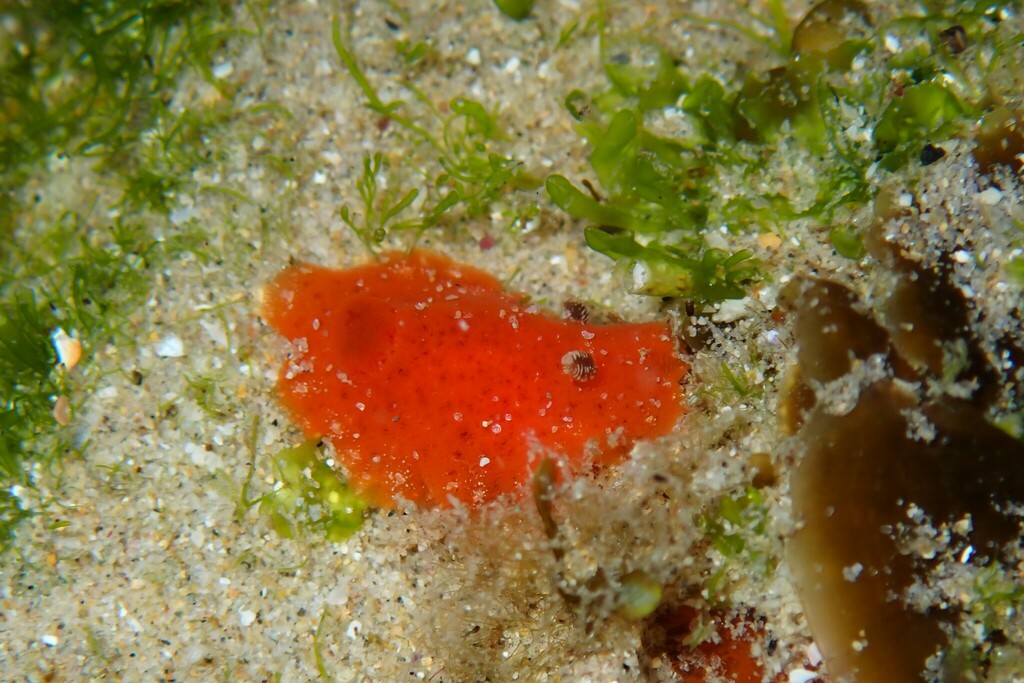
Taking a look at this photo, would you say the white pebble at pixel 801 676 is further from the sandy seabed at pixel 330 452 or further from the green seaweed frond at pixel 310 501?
the green seaweed frond at pixel 310 501

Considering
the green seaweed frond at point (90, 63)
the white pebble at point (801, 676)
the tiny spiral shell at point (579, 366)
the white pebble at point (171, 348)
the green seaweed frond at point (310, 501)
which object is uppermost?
the green seaweed frond at point (90, 63)

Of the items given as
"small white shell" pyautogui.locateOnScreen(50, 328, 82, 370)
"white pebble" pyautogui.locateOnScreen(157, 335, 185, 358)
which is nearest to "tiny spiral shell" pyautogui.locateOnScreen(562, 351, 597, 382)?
"white pebble" pyautogui.locateOnScreen(157, 335, 185, 358)

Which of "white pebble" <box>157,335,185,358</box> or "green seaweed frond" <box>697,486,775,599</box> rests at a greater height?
"white pebble" <box>157,335,185,358</box>

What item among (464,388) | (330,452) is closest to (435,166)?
Result: (464,388)

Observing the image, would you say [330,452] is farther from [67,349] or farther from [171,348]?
[67,349]

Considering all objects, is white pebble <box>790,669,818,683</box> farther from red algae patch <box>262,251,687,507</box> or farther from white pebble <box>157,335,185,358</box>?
white pebble <box>157,335,185,358</box>

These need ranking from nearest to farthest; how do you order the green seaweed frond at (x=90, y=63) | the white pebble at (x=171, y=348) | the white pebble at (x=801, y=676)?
the white pebble at (x=801, y=676)
the white pebble at (x=171, y=348)
the green seaweed frond at (x=90, y=63)

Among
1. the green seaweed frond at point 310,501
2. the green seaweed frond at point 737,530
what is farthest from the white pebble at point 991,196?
the green seaweed frond at point 310,501

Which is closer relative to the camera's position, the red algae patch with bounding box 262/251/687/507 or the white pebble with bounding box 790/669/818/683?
the white pebble with bounding box 790/669/818/683

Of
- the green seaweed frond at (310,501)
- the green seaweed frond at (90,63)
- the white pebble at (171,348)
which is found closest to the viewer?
the green seaweed frond at (310,501)

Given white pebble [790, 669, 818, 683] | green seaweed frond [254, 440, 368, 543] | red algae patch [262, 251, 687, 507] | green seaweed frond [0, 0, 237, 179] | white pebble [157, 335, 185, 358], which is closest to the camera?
white pebble [790, 669, 818, 683]
